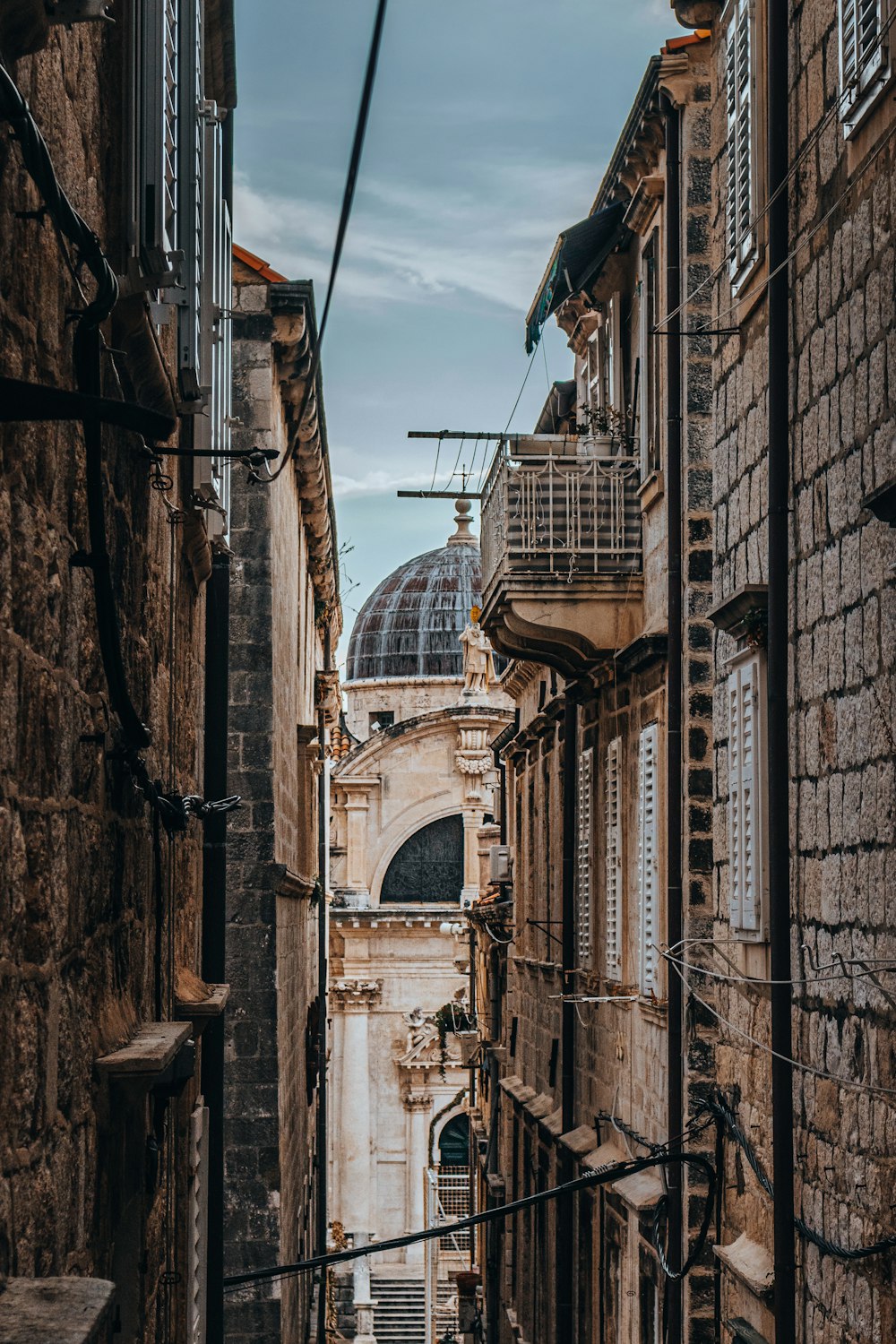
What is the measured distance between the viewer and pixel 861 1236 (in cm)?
706

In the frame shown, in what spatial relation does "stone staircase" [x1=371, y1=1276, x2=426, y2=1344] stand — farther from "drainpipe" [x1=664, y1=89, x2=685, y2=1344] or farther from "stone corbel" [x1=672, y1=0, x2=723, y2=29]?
"stone corbel" [x1=672, y1=0, x2=723, y2=29]

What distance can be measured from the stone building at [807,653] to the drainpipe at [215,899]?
2.97m

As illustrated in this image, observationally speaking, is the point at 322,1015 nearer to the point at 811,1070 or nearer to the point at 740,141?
the point at 740,141

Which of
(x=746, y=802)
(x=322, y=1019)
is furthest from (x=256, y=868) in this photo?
(x=322, y=1019)

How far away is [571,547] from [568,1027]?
4776 millimetres

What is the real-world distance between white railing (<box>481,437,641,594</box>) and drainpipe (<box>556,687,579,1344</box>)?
105 inches

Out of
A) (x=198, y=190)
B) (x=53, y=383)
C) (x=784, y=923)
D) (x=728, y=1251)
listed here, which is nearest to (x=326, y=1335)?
(x=728, y=1251)

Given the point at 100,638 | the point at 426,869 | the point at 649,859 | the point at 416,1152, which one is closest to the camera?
the point at 100,638

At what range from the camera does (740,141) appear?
9516 millimetres

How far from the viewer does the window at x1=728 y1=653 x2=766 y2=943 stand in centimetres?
876

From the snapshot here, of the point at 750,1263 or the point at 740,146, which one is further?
the point at 740,146

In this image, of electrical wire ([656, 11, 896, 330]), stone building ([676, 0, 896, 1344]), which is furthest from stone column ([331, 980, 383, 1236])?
stone building ([676, 0, 896, 1344])

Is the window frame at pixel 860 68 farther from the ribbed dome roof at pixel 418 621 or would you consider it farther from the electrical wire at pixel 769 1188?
the ribbed dome roof at pixel 418 621

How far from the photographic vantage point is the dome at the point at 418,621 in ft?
199
